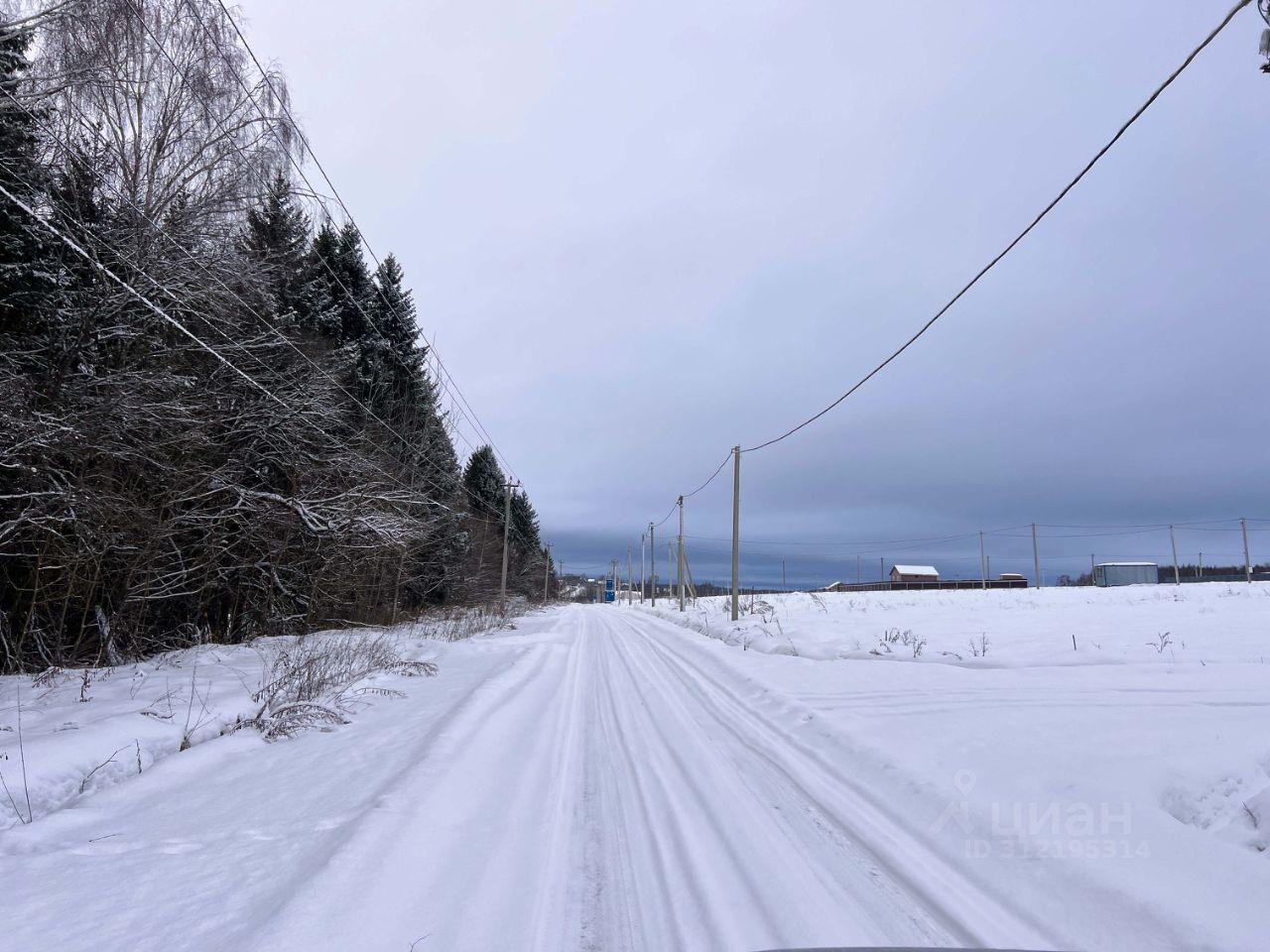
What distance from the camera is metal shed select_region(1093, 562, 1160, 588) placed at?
2303 inches

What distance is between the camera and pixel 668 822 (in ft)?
11.0

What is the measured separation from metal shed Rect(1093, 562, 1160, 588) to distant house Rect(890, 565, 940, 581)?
2607 cm

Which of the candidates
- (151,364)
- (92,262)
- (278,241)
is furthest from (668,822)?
(278,241)

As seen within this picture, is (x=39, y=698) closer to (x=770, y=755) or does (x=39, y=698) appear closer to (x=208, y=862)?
(x=208, y=862)

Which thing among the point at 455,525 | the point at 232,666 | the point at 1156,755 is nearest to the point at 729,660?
the point at 1156,755

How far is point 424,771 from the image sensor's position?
12.7 feet

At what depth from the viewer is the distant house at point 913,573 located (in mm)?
87213

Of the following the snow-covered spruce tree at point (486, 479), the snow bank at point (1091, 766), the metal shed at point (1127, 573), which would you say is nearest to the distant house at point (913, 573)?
the metal shed at point (1127, 573)

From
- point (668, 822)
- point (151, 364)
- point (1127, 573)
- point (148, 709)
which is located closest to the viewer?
point (668, 822)

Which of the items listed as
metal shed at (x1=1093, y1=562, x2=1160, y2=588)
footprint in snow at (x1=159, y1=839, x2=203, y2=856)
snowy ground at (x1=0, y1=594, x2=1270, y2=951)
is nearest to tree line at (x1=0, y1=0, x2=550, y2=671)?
snowy ground at (x1=0, y1=594, x2=1270, y2=951)

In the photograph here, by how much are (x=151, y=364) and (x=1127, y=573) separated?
77.1m

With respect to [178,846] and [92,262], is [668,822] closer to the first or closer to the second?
[178,846]

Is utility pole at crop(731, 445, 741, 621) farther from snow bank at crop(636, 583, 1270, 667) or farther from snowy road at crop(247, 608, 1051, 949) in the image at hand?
snowy road at crop(247, 608, 1051, 949)

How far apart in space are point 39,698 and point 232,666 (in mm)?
2269
